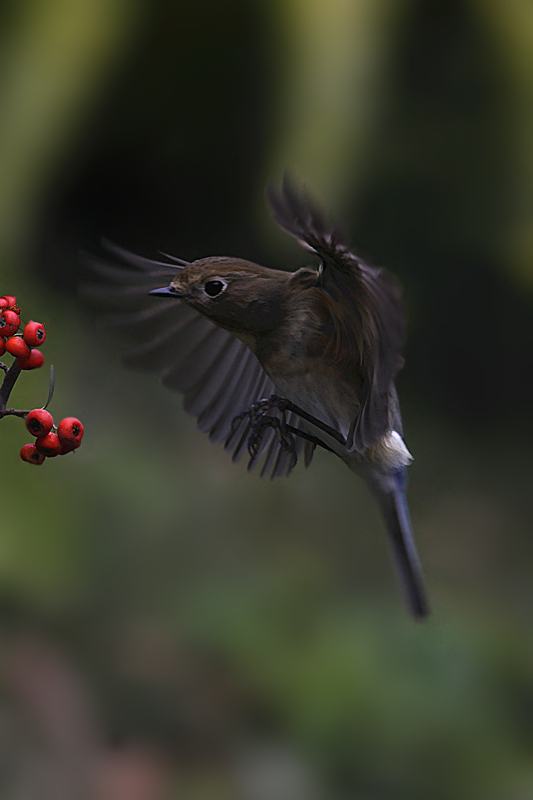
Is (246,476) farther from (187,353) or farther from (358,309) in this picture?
(358,309)

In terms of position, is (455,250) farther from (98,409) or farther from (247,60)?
(98,409)

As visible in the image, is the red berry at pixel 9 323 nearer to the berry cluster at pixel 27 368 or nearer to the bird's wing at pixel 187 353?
the berry cluster at pixel 27 368

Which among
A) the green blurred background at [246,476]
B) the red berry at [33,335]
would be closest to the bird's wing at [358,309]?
the red berry at [33,335]

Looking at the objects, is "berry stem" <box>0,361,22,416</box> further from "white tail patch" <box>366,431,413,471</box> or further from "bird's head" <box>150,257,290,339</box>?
"white tail patch" <box>366,431,413,471</box>

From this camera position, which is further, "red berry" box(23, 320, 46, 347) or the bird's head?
the bird's head

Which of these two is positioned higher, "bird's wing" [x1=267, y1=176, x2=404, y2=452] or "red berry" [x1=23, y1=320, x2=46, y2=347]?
"bird's wing" [x1=267, y1=176, x2=404, y2=452]

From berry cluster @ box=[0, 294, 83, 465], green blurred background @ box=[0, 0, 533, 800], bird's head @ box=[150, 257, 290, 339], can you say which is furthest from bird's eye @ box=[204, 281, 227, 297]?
green blurred background @ box=[0, 0, 533, 800]
